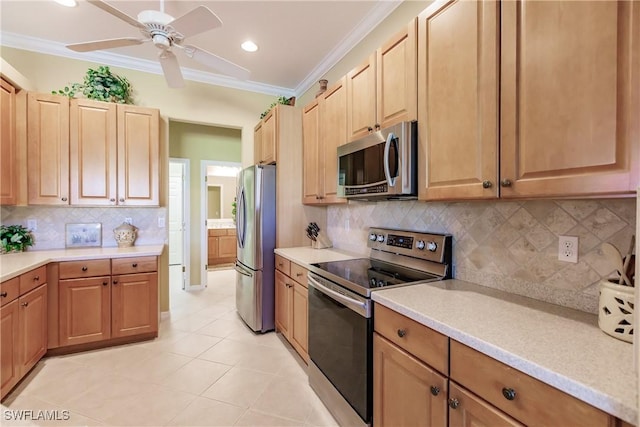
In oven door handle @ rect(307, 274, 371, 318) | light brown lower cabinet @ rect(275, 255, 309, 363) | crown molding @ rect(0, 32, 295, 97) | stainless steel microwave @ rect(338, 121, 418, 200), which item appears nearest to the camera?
oven door handle @ rect(307, 274, 371, 318)

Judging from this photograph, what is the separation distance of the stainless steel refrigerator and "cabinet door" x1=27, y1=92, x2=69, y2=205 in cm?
173

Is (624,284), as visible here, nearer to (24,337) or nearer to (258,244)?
(258,244)

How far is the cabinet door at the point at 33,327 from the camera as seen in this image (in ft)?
7.05

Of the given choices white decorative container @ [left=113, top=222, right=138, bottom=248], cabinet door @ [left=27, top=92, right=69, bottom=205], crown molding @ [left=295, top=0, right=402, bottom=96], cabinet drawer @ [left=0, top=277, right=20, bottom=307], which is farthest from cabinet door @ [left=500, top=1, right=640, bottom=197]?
cabinet door @ [left=27, top=92, right=69, bottom=205]

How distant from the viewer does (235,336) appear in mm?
3008

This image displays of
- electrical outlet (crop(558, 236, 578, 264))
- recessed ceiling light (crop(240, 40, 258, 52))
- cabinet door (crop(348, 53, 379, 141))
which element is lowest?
electrical outlet (crop(558, 236, 578, 264))

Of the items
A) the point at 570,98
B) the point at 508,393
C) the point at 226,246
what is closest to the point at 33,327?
the point at 508,393

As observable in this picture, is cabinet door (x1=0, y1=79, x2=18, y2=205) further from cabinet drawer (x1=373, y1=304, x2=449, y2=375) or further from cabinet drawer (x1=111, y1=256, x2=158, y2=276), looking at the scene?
cabinet drawer (x1=373, y1=304, x2=449, y2=375)

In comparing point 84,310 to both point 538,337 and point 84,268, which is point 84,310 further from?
point 538,337

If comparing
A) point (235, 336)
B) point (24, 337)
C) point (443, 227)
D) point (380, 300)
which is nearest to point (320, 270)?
point (380, 300)

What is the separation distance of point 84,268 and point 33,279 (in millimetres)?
370

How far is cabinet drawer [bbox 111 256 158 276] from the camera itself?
2736 millimetres

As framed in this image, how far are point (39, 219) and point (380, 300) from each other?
3508 mm

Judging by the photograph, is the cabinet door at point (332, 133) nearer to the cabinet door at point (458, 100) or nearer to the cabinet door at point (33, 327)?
the cabinet door at point (458, 100)
